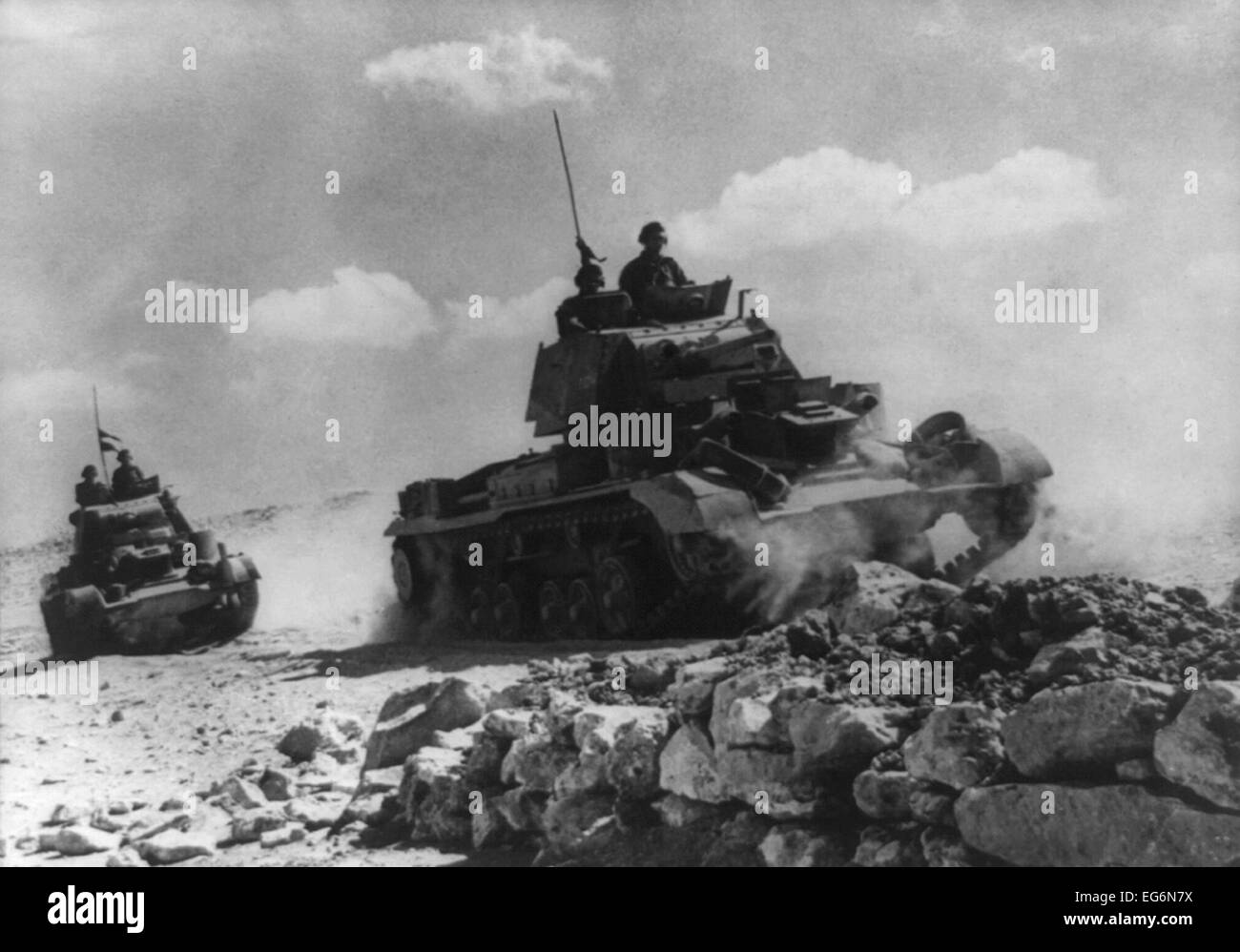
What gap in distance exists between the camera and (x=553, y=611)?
12430 millimetres

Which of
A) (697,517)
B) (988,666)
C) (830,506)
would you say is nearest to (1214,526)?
(830,506)

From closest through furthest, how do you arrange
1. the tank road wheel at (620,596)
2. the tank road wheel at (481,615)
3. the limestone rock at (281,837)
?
the limestone rock at (281,837)
the tank road wheel at (620,596)
the tank road wheel at (481,615)

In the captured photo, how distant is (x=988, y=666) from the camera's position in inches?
236

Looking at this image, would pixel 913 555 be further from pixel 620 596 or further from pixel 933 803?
pixel 933 803

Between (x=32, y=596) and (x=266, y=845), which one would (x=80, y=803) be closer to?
(x=266, y=845)

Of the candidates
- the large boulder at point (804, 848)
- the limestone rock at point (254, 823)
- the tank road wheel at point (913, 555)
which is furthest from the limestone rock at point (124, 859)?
the tank road wheel at point (913, 555)

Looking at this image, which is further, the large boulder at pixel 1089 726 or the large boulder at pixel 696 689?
the large boulder at pixel 696 689

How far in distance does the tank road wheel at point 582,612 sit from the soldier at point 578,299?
2310 mm

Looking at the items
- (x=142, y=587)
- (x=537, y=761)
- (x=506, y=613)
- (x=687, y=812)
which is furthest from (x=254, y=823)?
(x=142, y=587)

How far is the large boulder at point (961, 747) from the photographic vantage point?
5.50m

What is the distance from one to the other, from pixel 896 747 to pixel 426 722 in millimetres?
3252

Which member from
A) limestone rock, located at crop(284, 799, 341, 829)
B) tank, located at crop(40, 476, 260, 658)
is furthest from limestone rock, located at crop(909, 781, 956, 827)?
tank, located at crop(40, 476, 260, 658)

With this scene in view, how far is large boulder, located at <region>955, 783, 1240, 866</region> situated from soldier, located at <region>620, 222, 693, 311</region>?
7.64 m

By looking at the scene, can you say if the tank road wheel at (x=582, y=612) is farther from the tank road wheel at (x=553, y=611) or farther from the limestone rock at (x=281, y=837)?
the limestone rock at (x=281, y=837)
